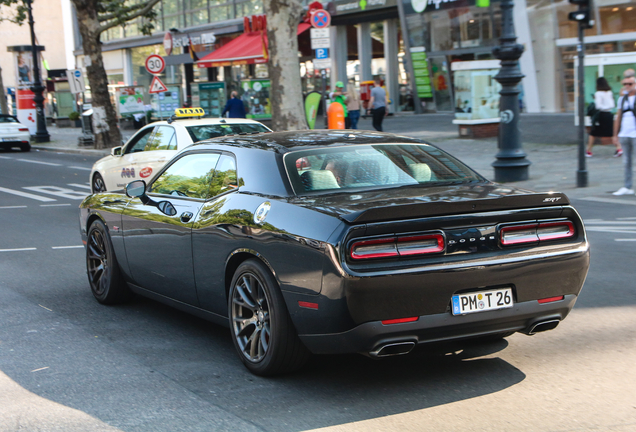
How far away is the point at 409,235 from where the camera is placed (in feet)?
13.5

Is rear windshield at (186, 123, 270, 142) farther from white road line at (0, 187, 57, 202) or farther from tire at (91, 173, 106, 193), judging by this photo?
white road line at (0, 187, 57, 202)

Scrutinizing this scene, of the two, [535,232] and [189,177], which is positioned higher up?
[189,177]

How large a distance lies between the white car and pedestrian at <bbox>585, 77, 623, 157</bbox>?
22477 mm

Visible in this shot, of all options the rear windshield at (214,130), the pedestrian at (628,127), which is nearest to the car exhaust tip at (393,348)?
the rear windshield at (214,130)

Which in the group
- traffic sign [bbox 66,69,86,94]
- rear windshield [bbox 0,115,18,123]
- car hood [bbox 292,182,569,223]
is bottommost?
car hood [bbox 292,182,569,223]

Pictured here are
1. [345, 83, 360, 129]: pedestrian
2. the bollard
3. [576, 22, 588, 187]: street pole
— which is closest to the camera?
[576, 22, 588, 187]: street pole

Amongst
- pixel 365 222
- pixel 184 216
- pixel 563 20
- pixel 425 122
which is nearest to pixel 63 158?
pixel 425 122

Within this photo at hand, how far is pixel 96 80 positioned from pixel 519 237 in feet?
89.4

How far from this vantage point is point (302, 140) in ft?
17.5

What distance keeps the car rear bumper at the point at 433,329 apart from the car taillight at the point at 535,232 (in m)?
0.36

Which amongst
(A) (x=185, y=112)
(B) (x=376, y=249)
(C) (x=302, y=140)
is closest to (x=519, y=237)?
(B) (x=376, y=249)

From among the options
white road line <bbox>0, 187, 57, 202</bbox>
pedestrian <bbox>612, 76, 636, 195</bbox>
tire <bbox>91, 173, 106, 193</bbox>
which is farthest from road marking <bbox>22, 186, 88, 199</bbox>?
pedestrian <bbox>612, 76, 636, 195</bbox>

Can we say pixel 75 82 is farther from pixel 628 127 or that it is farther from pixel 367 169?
pixel 367 169

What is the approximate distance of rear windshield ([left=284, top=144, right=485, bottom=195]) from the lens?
16.0 ft
